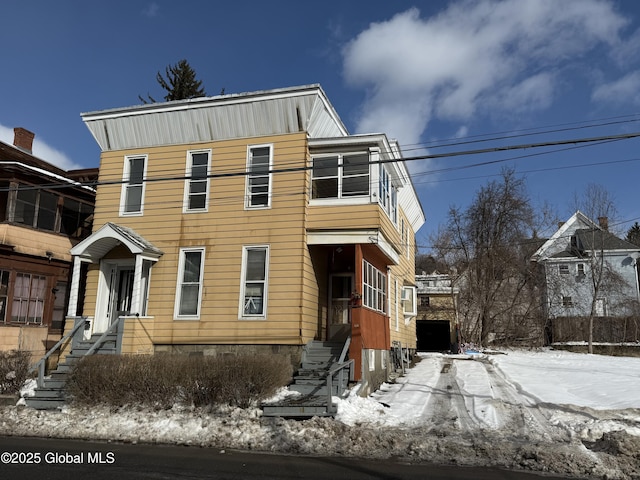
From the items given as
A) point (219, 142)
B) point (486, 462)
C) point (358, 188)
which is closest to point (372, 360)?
point (358, 188)

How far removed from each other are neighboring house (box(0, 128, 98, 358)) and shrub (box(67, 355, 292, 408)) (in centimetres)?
719

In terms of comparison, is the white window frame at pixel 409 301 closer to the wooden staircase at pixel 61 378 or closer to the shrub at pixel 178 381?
the shrub at pixel 178 381

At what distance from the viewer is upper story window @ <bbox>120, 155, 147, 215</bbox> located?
16.2 meters

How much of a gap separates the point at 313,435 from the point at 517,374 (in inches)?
478

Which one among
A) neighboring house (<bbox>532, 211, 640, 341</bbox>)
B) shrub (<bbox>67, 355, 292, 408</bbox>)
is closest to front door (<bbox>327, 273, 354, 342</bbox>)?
shrub (<bbox>67, 355, 292, 408</bbox>)

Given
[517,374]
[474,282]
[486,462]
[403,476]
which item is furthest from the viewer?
[474,282]

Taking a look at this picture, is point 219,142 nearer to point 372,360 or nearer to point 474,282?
point 372,360

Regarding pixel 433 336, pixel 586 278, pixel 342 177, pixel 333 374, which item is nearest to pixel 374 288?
pixel 342 177

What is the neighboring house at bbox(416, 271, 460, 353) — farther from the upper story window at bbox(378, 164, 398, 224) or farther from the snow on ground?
the snow on ground

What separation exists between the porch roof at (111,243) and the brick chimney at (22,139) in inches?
381

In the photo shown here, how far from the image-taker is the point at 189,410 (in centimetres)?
1050

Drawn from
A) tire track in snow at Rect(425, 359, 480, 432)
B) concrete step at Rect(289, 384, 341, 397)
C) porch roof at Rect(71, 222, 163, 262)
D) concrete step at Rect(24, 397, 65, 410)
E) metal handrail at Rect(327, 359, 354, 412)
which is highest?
porch roof at Rect(71, 222, 163, 262)

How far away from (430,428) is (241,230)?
7.78 m

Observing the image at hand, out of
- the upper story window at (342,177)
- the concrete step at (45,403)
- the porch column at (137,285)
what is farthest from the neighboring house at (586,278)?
the concrete step at (45,403)
